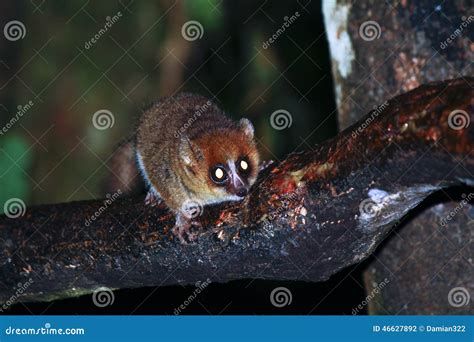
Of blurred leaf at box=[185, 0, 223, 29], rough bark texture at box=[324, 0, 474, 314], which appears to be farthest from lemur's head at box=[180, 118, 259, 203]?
blurred leaf at box=[185, 0, 223, 29]

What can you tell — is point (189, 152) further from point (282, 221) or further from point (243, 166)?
point (282, 221)

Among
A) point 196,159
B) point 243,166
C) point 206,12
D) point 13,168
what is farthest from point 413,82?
point 13,168

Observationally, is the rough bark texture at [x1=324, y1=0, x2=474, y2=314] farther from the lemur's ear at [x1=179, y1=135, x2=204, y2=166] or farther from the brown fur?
the lemur's ear at [x1=179, y1=135, x2=204, y2=166]

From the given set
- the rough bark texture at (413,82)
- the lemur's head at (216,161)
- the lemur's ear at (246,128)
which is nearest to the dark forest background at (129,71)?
the lemur's ear at (246,128)

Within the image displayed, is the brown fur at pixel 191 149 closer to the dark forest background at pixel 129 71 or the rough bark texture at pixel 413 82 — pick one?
the rough bark texture at pixel 413 82

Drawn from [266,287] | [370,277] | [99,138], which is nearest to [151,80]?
[99,138]

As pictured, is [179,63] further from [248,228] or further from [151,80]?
[248,228]
